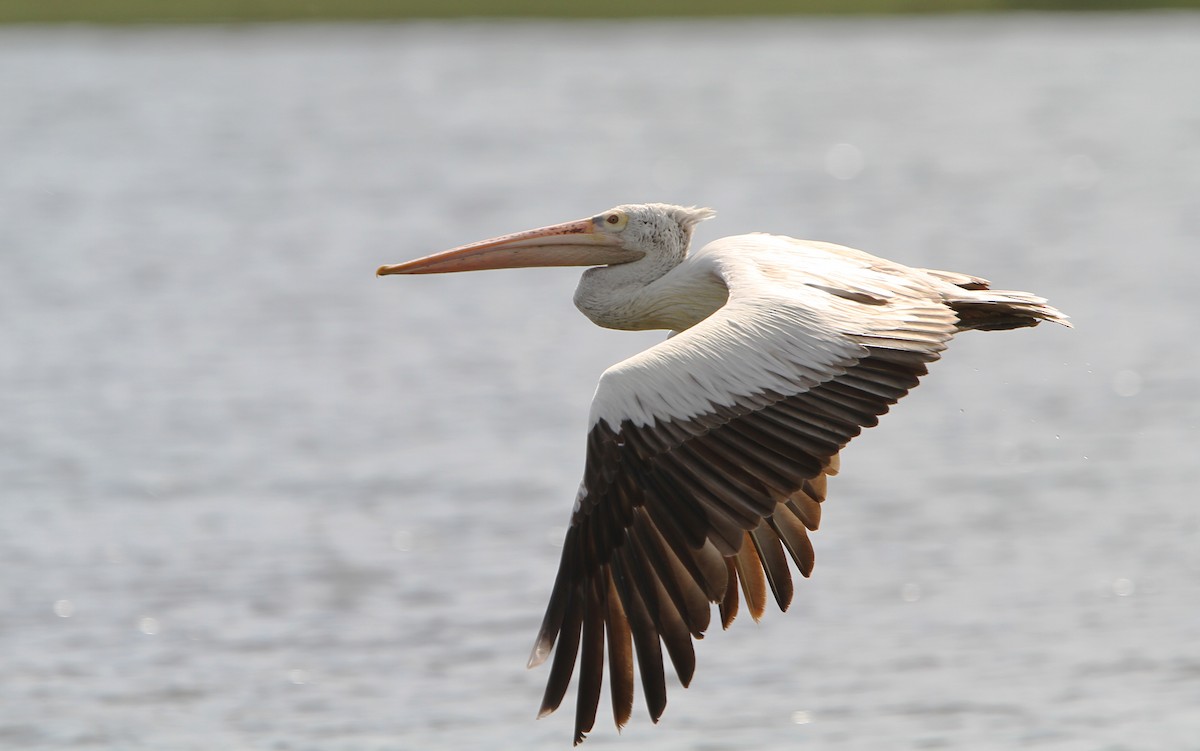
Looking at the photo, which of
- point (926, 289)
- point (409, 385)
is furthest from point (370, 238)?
point (926, 289)

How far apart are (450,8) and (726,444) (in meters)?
39.9

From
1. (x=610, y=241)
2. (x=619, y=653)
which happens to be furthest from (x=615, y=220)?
(x=619, y=653)

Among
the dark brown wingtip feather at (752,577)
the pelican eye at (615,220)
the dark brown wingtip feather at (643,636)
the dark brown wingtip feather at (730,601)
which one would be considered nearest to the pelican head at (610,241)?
the pelican eye at (615,220)

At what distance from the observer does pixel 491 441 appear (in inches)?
515

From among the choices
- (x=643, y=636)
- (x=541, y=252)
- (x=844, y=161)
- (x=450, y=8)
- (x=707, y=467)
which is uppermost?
(x=541, y=252)

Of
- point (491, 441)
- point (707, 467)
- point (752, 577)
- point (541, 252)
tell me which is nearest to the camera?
point (707, 467)

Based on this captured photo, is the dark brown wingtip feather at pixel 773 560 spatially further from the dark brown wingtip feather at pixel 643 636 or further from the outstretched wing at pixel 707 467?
the dark brown wingtip feather at pixel 643 636

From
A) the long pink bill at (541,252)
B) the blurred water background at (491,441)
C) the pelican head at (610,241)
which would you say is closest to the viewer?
the long pink bill at (541,252)

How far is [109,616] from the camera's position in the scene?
9.89 metres

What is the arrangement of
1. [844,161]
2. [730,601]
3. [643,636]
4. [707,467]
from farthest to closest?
[844,161] → [730,601] → [707,467] → [643,636]

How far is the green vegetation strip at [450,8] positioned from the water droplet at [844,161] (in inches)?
389

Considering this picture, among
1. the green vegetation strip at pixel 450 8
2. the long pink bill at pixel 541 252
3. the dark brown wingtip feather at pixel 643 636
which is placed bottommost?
the green vegetation strip at pixel 450 8

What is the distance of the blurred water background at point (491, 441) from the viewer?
843cm

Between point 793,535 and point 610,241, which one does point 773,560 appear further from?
point 610,241
